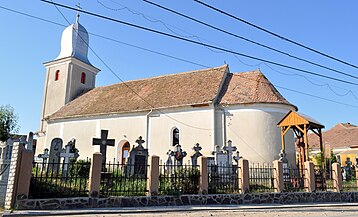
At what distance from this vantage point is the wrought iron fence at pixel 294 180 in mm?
13281

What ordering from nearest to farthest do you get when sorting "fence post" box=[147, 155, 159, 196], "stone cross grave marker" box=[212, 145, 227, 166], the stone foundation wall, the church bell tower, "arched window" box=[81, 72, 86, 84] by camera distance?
the stone foundation wall, "fence post" box=[147, 155, 159, 196], "stone cross grave marker" box=[212, 145, 227, 166], the church bell tower, "arched window" box=[81, 72, 86, 84]

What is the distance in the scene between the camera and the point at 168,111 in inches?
882

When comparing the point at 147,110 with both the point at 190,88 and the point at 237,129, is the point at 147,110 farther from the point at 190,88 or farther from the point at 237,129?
the point at 237,129

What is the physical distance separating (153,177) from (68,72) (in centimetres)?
2217

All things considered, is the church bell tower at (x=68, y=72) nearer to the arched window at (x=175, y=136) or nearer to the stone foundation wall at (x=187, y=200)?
the arched window at (x=175, y=136)

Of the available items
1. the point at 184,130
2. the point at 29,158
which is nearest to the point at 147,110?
the point at 184,130

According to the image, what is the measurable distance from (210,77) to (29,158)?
1666cm

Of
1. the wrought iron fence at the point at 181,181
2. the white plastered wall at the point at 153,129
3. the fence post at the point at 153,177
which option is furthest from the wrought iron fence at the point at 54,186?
the white plastered wall at the point at 153,129

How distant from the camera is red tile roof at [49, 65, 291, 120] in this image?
21266 millimetres

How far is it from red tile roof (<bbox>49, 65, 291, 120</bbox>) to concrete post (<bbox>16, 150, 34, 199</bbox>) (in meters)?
13.2

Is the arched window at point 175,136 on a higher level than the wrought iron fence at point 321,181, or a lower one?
higher

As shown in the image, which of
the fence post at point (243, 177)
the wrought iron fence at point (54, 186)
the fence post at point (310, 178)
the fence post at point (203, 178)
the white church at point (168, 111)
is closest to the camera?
the wrought iron fence at point (54, 186)

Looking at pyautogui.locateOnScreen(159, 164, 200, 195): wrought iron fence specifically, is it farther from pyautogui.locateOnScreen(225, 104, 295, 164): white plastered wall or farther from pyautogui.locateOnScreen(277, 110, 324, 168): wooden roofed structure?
pyautogui.locateOnScreen(225, 104, 295, 164): white plastered wall

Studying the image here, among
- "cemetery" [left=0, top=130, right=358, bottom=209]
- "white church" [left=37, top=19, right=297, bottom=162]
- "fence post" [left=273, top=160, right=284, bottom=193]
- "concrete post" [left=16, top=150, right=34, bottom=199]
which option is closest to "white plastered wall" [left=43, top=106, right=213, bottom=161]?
"white church" [left=37, top=19, right=297, bottom=162]
